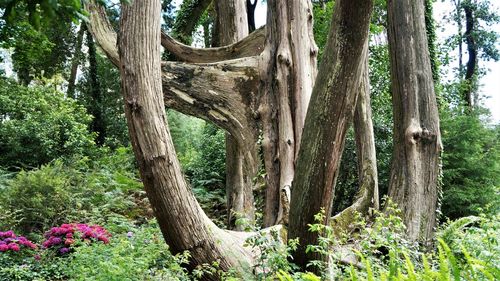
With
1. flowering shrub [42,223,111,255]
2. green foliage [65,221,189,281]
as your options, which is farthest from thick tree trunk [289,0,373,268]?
flowering shrub [42,223,111,255]

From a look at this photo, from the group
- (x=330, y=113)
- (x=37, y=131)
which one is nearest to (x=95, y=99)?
(x=37, y=131)

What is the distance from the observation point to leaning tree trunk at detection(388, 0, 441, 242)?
5.65 meters

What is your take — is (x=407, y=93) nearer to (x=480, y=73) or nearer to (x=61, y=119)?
(x=61, y=119)

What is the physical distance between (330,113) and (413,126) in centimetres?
252

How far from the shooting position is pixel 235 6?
8375 mm

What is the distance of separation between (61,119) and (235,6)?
692 centimetres

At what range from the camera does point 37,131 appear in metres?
12.5

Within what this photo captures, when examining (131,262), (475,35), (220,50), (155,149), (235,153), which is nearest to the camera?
(131,262)

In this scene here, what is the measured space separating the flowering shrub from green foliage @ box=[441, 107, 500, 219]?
22.3ft

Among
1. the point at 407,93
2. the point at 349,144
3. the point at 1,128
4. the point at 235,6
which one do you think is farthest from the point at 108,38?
the point at 1,128

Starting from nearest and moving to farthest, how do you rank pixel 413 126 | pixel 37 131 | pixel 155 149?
pixel 155 149 < pixel 413 126 < pixel 37 131

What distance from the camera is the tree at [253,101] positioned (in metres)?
3.54

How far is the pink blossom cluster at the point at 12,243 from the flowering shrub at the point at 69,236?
0.22m

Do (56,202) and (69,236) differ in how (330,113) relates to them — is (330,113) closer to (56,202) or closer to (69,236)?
(69,236)
